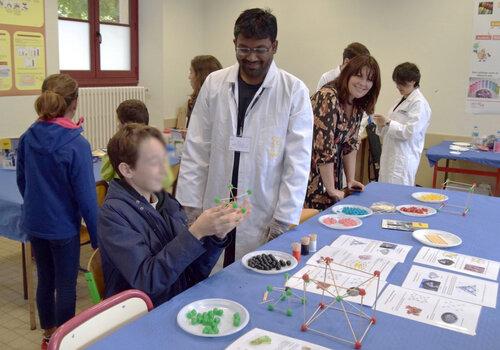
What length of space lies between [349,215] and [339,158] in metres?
0.51

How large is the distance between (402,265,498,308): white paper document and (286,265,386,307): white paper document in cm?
12

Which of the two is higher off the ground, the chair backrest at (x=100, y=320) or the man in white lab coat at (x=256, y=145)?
the man in white lab coat at (x=256, y=145)

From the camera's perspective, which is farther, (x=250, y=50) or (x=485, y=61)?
(x=485, y=61)

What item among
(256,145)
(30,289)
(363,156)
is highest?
(256,145)

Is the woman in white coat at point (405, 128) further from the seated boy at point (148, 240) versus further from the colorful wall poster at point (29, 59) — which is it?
the colorful wall poster at point (29, 59)

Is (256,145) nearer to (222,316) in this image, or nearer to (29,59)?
(222,316)

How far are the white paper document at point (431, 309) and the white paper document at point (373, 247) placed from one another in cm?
29

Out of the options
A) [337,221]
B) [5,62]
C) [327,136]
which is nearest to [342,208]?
[337,221]

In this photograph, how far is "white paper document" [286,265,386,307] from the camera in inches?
55.9

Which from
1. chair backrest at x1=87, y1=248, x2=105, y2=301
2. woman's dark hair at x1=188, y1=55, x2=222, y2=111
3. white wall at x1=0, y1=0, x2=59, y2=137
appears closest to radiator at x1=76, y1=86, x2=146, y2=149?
white wall at x1=0, y1=0, x2=59, y2=137

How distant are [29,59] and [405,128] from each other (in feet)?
10.9

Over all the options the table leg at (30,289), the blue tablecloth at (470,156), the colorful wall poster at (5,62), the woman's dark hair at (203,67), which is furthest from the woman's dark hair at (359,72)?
the colorful wall poster at (5,62)

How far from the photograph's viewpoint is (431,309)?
1.36 m

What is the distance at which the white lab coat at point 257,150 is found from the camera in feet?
6.68
